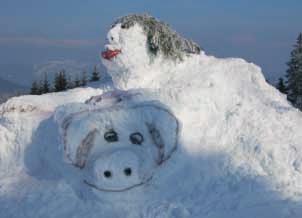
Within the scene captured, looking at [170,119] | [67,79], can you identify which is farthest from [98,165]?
[67,79]

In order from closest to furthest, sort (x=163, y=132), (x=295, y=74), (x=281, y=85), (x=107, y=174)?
(x=107, y=174)
(x=163, y=132)
(x=295, y=74)
(x=281, y=85)

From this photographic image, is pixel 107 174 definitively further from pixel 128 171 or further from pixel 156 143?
pixel 156 143

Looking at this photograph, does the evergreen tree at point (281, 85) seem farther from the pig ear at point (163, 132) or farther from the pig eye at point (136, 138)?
the pig eye at point (136, 138)

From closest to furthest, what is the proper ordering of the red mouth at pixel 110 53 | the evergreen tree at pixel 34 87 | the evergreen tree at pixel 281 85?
the red mouth at pixel 110 53, the evergreen tree at pixel 281 85, the evergreen tree at pixel 34 87

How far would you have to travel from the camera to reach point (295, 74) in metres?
22.2

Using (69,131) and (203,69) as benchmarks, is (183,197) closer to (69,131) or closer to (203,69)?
(69,131)

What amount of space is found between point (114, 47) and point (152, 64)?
843 mm

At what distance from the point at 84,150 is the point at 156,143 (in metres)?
1.19

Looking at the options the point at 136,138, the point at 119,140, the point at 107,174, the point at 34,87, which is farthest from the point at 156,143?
the point at 34,87

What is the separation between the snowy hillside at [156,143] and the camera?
7.97 metres

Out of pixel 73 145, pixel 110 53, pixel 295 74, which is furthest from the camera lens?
pixel 295 74

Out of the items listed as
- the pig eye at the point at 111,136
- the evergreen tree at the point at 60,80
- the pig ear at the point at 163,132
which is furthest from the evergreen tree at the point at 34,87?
the pig ear at the point at 163,132

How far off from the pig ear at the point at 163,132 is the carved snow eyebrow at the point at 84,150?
1022mm

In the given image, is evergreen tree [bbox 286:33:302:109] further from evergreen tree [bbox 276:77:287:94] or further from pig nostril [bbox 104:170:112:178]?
pig nostril [bbox 104:170:112:178]
